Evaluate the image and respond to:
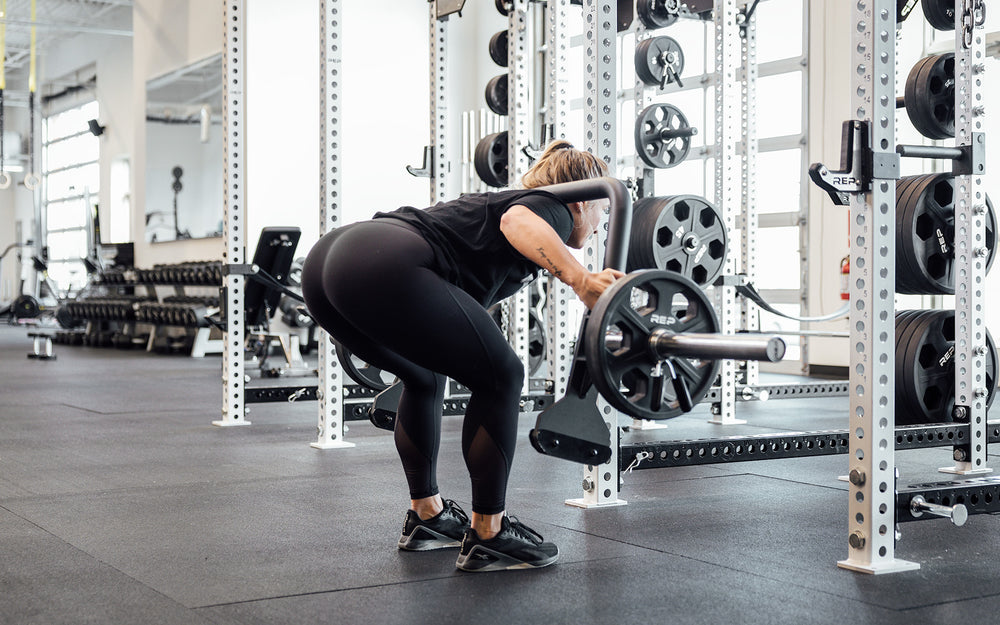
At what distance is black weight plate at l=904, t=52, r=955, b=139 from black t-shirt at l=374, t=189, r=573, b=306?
1784mm

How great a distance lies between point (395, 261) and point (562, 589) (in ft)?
2.39

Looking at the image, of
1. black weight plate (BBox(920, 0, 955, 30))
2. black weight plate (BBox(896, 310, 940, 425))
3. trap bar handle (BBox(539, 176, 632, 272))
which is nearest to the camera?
trap bar handle (BBox(539, 176, 632, 272))

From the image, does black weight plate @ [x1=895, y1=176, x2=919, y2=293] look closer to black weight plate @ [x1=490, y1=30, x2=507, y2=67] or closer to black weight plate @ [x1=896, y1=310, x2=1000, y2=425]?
black weight plate @ [x1=896, y1=310, x2=1000, y2=425]

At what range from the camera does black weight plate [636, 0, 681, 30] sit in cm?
516

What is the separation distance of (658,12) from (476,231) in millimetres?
3356

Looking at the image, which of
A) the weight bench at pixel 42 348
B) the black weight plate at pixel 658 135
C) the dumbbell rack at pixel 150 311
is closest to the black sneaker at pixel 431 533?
the black weight plate at pixel 658 135

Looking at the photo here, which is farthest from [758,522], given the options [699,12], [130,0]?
[130,0]

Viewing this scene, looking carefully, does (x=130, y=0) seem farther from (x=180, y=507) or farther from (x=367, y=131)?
(x=180, y=507)

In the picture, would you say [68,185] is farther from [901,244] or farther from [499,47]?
[901,244]

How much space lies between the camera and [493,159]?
18.7ft

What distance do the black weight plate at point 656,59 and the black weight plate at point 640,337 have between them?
3222 mm

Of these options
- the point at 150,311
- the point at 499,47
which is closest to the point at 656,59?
the point at 499,47

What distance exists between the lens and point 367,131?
10766 mm

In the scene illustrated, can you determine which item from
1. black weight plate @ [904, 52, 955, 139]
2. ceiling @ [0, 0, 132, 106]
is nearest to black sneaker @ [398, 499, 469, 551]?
black weight plate @ [904, 52, 955, 139]
